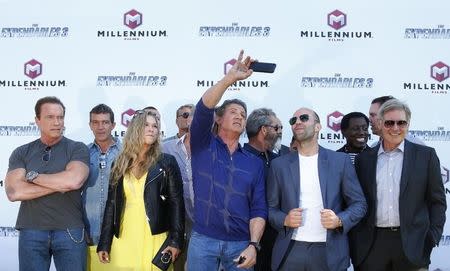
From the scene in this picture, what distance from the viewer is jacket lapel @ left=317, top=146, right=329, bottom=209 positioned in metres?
3.35

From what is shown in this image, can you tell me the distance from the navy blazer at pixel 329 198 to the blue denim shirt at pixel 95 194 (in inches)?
54.7

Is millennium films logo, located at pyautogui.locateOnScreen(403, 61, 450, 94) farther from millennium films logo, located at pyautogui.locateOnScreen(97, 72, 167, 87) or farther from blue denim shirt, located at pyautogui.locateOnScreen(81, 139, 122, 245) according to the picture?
blue denim shirt, located at pyautogui.locateOnScreen(81, 139, 122, 245)

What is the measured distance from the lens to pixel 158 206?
3.53 m

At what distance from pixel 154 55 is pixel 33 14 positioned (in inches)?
55.8

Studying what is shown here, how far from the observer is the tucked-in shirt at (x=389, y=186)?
11.1 feet

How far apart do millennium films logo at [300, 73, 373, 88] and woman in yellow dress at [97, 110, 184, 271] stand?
222 cm

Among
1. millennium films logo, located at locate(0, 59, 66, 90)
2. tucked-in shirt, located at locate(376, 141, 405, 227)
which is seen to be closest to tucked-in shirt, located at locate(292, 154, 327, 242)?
tucked-in shirt, located at locate(376, 141, 405, 227)

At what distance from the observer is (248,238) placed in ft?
11.4

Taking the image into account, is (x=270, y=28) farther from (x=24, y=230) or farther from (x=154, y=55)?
(x=24, y=230)

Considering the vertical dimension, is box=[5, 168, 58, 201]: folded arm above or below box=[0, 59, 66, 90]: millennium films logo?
below

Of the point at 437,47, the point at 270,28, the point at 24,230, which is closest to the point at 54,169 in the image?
the point at 24,230

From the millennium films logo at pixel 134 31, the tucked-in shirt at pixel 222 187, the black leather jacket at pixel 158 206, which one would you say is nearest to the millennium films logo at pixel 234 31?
the millennium films logo at pixel 134 31

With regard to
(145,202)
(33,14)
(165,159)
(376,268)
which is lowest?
(376,268)

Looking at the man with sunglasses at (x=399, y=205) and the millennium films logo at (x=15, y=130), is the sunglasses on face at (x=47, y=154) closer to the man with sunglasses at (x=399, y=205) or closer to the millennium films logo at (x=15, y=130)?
the millennium films logo at (x=15, y=130)
